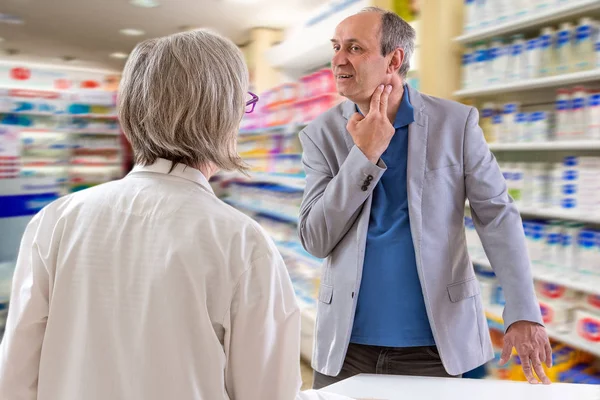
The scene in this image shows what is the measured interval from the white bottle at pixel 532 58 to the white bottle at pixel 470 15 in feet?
1.49

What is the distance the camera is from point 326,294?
1664mm

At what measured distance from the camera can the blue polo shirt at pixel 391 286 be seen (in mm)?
1554

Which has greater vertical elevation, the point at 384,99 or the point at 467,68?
the point at 467,68

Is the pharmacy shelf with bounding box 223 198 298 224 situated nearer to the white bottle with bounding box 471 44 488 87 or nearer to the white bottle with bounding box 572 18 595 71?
the white bottle with bounding box 471 44 488 87

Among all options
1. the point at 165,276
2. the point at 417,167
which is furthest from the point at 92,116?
the point at 165,276

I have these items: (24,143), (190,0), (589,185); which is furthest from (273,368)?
(190,0)

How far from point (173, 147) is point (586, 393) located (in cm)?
115

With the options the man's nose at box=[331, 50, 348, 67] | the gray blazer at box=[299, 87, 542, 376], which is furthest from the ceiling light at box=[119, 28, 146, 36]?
the gray blazer at box=[299, 87, 542, 376]

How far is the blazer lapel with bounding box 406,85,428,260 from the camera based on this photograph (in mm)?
1545

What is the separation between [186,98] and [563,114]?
2429 millimetres

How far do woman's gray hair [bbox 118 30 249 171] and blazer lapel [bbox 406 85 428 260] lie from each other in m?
0.72

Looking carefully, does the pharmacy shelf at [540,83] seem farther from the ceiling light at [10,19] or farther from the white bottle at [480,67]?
the ceiling light at [10,19]

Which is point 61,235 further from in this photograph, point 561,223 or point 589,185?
point 561,223

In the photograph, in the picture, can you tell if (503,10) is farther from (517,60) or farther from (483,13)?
(517,60)
